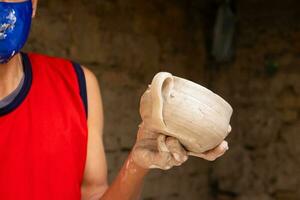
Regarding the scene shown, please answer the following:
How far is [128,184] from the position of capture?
50.0 inches

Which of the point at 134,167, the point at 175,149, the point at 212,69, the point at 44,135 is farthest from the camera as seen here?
the point at 212,69

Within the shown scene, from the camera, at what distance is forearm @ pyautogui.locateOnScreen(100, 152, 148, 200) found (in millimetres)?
1243

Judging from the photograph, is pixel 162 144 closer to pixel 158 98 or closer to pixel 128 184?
pixel 158 98

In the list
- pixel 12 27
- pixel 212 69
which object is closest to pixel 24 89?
pixel 12 27

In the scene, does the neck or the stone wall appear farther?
the stone wall

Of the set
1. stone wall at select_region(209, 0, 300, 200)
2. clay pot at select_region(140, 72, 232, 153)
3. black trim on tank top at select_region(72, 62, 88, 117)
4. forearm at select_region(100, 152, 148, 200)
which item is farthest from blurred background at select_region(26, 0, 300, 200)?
clay pot at select_region(140, 72, 232, 153)

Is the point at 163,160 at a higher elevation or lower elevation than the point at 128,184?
higher

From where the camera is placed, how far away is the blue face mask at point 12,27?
52.5 inches

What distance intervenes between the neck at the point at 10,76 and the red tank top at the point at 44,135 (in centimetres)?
2

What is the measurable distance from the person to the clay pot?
0.34ft

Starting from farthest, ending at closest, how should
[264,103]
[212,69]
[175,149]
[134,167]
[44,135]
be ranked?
[212,69] → [264,103] → [44,135] → [134,167] → [175,149]

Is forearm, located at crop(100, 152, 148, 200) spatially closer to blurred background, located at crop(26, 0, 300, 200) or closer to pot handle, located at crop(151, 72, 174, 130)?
pot handle, located at crop(151, 72, 174, 130)

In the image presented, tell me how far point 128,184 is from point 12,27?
1.48 feet

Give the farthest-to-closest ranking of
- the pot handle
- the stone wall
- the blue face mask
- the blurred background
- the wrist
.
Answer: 1. the stone wall
2. the blurred background
3. the blue face mask
4. the wrist
5. the pot handle
